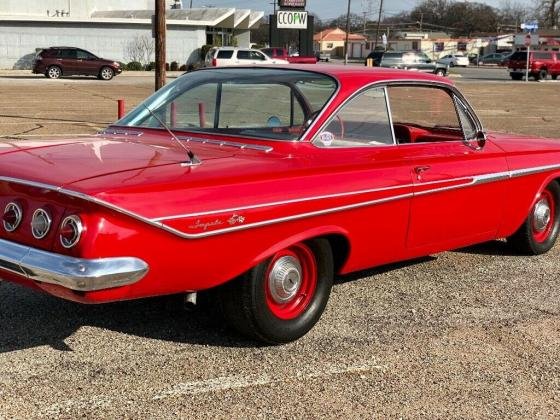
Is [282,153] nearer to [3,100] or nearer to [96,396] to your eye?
[96,396]

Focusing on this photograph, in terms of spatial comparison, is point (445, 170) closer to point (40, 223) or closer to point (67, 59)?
point (40, 223)

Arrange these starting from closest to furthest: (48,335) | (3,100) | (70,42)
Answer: (48,335), (3,100), (70,42)

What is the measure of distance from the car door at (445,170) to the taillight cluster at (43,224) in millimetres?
2164

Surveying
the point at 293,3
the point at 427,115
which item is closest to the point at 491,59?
the point at 293,3

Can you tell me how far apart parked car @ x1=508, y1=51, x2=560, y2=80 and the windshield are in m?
41.3

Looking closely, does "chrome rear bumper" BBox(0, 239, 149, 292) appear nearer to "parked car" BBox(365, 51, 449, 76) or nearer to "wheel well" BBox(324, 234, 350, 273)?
"wheel well" BBox(324, 234, 350, 273)

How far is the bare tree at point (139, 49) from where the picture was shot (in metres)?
47.2

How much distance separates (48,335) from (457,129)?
10.3ft

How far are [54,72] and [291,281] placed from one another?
1311 inches

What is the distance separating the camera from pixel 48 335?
12.8 feet

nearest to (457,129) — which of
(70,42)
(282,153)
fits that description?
(282,153)

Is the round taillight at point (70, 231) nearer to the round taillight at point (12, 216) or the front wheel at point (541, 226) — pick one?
the round taillight at point (12, 216)

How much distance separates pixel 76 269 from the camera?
2.97 meters

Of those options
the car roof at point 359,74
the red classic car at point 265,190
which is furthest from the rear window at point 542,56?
the car roof at point 359,74
